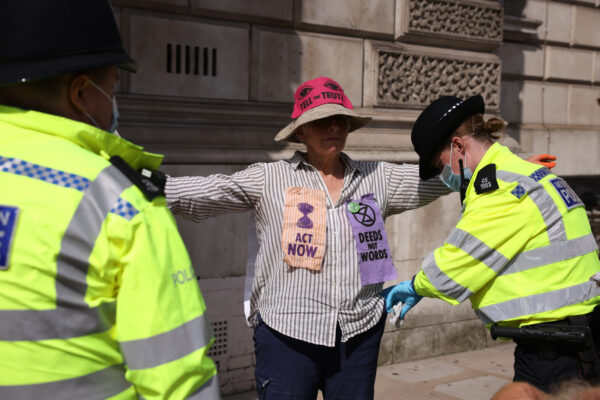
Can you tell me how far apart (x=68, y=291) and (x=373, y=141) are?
4393 millimetres

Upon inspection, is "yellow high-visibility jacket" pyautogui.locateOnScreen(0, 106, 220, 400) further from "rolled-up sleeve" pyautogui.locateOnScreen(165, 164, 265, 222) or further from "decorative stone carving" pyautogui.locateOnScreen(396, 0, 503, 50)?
"decorative stone carving" pyautogui.locateOnScreen(396, 0, 503, 50)

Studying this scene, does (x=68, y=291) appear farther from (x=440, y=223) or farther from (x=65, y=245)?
(x=440, y=223)

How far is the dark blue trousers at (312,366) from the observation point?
2717mm

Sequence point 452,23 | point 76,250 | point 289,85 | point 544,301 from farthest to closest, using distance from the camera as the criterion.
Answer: point 452,23, point 289,85, point 544,301, point 76,250

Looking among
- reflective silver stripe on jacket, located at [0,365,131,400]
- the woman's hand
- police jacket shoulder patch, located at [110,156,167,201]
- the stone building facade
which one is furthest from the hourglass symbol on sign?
the stone building facade

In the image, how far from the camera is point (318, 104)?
2957 mm

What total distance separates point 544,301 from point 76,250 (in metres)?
1.80

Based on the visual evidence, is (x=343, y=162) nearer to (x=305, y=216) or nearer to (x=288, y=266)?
(x=305, y=216)

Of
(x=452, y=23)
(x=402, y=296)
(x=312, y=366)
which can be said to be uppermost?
(x=452, y=23)

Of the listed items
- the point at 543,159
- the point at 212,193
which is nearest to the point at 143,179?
the point at 212,193

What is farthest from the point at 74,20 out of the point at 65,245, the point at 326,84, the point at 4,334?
the point at 326,84

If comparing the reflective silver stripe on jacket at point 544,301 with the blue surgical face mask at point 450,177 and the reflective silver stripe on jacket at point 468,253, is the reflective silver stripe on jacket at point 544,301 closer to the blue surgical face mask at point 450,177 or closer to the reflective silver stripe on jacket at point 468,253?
the reflective silver stripe on jacket at point 468,253

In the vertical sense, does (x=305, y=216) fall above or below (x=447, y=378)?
above

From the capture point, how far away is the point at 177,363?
137 cm
